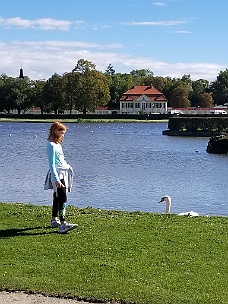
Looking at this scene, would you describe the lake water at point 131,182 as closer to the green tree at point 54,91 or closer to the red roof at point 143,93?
the green tree at point 54,91

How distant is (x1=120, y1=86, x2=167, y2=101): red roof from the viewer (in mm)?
139000

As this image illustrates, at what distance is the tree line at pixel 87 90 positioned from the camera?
118 metres

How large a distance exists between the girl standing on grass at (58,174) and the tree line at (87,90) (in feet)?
351

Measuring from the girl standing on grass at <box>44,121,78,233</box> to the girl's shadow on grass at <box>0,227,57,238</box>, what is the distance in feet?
0.58

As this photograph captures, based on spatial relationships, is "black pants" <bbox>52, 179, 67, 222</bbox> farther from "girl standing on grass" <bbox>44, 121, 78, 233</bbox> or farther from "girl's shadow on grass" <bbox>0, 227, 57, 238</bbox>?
"girl's shadow on grass" <bbox>0, 227, 57, 238</bbox>

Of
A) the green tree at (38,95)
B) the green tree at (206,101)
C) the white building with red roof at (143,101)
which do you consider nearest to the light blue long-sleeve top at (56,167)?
the green tree at (38,95)

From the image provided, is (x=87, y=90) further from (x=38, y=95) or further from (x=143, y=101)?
(x=143, y=101)

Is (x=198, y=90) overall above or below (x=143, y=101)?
above

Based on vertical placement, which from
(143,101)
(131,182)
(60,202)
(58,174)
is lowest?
(131,182)

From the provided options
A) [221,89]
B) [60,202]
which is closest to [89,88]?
[221,89]

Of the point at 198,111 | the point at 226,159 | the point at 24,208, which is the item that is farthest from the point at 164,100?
the point at 24,208

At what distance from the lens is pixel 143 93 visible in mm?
140125

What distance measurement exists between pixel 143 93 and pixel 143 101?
2.03 m

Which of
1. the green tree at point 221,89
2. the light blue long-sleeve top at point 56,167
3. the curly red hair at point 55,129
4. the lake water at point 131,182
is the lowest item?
the lake water at point 131,182
